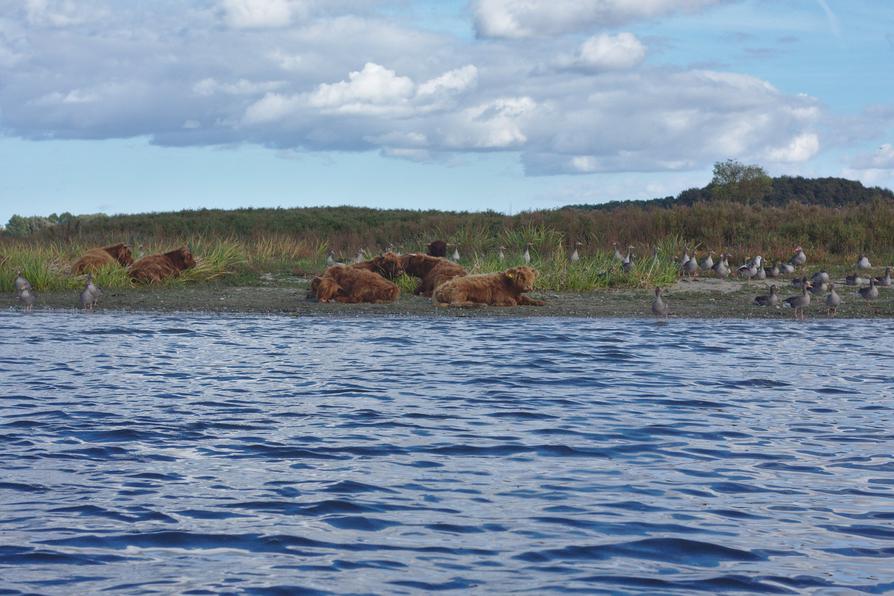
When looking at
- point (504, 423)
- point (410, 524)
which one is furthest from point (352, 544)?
point (504, 423)

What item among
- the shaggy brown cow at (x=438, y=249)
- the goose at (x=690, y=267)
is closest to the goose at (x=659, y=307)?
the goose at (x=690, y=267)

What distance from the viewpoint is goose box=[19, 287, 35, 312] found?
24.0 meters

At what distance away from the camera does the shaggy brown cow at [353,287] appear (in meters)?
24.9

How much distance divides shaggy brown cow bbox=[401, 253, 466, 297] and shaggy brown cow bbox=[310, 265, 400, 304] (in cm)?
95

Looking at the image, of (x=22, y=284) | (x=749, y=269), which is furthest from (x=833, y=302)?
(x=22, y=284)

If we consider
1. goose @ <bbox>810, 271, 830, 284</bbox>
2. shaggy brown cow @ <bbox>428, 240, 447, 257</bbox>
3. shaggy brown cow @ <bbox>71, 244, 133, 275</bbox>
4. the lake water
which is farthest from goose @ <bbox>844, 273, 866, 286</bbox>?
shaggy brown cow @ <bbox>71, 244, 133, 275</bbox>

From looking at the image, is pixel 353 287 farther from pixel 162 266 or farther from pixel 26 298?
pixel 26 298

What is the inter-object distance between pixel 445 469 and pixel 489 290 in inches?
586

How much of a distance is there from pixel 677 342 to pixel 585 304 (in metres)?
5.58

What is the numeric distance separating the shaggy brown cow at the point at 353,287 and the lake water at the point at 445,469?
6.79 meters

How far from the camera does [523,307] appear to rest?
2400 centimetres

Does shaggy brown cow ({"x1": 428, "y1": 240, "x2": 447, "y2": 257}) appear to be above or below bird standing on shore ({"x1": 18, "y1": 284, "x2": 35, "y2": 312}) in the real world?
above

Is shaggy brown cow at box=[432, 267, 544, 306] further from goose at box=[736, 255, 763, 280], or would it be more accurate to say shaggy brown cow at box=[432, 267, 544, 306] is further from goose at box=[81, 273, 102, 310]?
goose at box=[81, 273, 102, 310]

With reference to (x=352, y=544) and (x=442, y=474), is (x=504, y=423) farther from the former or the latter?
(x=352, y=544)
